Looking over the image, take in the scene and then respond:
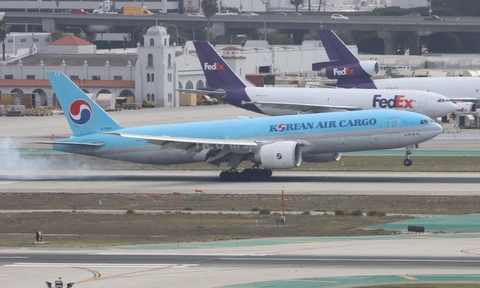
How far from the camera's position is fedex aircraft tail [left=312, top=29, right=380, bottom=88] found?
338 feet

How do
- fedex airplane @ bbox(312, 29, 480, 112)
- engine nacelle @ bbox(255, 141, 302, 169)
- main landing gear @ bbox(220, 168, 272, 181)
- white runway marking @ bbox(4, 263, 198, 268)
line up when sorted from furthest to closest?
1. fedex airplane @ bbox(312, 29, 480, 112)
2. main landing gear @ bbox(220, 168, 272, 181)
3. engine nacelle @ bbox(255, 141, 302, 169)
4. white runway marking @ bbox(4, 263, 198, 268)

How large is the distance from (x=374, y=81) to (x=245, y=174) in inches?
1783

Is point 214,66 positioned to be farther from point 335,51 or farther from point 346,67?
point 335,51

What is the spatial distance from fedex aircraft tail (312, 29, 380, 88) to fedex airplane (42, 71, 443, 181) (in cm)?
4084

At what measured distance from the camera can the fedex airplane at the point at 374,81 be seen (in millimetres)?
98938

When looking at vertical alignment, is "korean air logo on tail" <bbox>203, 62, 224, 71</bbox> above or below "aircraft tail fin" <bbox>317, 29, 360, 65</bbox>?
below

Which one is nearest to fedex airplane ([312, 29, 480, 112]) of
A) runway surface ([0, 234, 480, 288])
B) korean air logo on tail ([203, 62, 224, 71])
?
korean air logo on tail ([203, 62, 224, 71])

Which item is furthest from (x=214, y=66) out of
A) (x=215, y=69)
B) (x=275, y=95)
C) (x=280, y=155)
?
(x=280, y=155)

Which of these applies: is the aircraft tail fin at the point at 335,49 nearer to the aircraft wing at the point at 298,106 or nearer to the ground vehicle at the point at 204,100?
the aircraft wing at the point at 298,106

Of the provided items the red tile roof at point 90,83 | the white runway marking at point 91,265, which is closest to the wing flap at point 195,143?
the white runway marking at point 91,265

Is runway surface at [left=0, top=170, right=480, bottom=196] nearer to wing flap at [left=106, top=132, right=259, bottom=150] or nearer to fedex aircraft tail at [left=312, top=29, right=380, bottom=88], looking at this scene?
wing flap at [left=106, top=132, right=259, bottom=150]

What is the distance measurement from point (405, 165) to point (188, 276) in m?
37.0

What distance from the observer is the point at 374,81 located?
10200 cm

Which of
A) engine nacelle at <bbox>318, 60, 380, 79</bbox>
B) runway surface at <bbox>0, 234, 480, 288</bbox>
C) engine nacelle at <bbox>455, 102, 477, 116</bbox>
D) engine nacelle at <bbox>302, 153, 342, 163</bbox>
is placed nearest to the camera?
runway surface at <bbox>0, 234, 480, 288</bbox>
